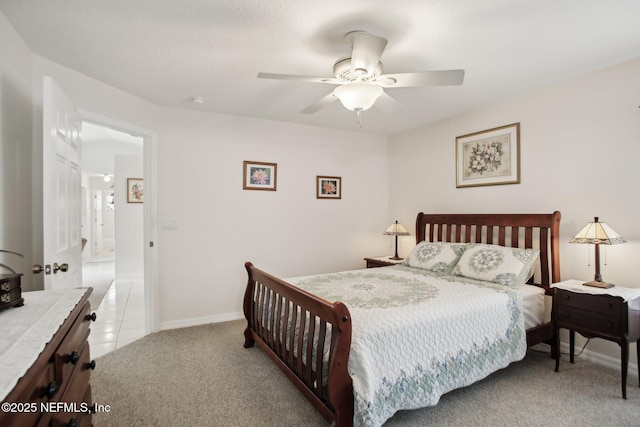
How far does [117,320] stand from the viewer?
145 inches

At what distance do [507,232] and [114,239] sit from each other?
23.6ft

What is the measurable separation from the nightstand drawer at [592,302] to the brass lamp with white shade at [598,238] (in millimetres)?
152

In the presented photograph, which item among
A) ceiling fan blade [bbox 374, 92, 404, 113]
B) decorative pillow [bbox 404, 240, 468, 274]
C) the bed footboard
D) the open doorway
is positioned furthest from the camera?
the open doorway

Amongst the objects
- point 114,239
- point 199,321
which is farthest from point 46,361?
point 114,239

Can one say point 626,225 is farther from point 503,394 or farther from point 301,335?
point 301,335

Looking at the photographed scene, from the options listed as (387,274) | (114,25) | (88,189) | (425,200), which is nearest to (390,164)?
→ (425,200)

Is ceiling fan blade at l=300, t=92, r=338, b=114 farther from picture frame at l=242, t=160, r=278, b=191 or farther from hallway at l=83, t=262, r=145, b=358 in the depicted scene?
hallway at l=83, t=262, r=145, b=358

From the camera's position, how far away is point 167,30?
6.47 feet

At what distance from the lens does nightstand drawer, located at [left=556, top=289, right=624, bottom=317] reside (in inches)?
82.9

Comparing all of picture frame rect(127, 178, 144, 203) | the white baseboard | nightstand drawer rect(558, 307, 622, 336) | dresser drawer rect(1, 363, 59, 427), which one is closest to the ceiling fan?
dresser drawer rect(1, 363, 59, 427)

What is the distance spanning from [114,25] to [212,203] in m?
1.97

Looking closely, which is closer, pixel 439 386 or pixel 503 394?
→ pixel 439 386

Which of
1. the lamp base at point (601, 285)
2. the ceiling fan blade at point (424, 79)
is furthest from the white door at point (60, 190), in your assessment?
the lamp base at point (601, 285)

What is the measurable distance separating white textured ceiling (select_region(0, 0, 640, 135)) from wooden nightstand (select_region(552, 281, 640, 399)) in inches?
67.2
